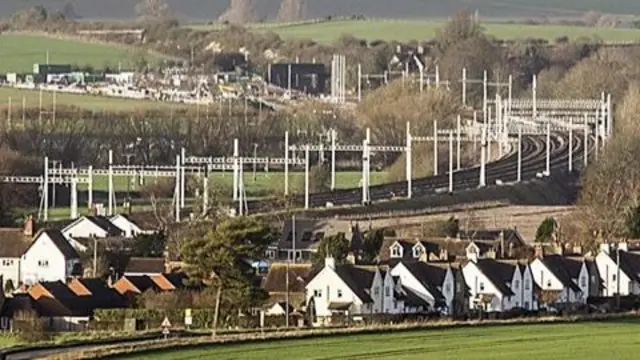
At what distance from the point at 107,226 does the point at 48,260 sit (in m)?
6.89

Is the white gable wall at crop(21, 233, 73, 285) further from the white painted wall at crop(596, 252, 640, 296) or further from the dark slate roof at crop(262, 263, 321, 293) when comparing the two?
the white painted wall at crop(596, 252, 640, 296)

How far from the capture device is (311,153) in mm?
95000

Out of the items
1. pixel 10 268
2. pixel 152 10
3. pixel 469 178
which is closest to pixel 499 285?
pixel 10 268

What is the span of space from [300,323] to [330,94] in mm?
86568

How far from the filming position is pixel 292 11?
611 feet

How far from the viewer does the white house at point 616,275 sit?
52278 millimetres

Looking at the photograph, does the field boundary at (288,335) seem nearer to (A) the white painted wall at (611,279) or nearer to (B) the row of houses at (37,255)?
(A) the white painted wall at (611,279)

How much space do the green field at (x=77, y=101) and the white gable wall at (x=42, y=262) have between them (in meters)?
52.0

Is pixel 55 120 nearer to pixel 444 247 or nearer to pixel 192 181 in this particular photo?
pixel 192 181

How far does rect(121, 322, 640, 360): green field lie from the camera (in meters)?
35.7

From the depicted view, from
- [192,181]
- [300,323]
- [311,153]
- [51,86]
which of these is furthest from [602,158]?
[51,86]

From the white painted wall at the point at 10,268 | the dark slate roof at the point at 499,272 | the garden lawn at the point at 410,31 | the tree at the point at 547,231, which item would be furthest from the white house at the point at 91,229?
the garden lawn at the point at 410,31

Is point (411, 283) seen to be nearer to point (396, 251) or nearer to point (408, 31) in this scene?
point (396, 251)

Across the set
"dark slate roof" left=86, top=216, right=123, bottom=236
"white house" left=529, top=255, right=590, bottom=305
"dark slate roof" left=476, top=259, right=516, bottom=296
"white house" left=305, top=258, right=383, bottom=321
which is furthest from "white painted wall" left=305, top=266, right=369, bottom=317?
"dark slate roof" left=86, top=216, right=123, bottom=236
